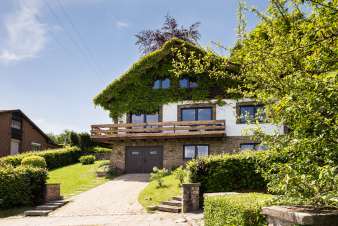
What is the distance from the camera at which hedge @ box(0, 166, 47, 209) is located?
1789 centimetres

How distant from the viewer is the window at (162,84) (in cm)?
2927

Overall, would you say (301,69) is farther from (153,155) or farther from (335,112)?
(153,155)

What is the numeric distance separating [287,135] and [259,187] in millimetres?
11173

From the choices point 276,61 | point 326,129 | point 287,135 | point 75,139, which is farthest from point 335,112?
point 75,139

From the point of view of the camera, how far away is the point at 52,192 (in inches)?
758

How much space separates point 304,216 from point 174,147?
2390cm

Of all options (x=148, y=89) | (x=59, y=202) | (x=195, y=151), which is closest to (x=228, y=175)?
(x=59, y=202)

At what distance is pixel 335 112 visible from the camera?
4152 millimetres

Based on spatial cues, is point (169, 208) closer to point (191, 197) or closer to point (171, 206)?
point (171, 206)

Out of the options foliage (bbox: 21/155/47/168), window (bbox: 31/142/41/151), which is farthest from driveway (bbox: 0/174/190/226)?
window (bbox: 31/142/41/151)

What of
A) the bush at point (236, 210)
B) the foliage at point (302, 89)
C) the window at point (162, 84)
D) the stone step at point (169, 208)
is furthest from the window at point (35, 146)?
the foliage at point (302, 89)

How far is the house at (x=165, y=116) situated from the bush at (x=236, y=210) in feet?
55.5

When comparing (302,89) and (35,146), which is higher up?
(302,89)

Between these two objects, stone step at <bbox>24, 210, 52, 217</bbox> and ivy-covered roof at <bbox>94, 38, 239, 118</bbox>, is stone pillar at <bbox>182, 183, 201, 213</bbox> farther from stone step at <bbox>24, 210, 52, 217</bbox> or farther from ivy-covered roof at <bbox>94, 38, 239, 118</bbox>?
ivy-covered roof at <bbox>94, 38, 239, 118</bbox>
